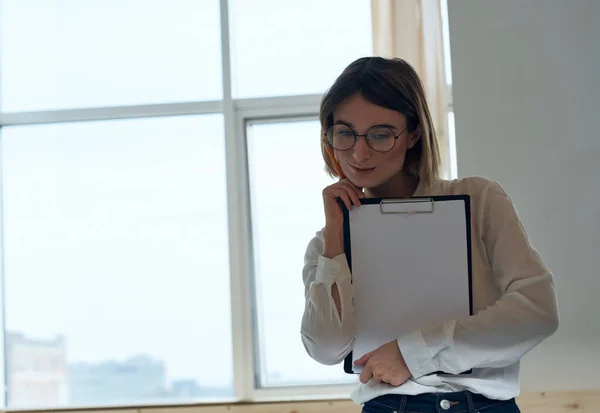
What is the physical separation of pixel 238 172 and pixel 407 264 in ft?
6.68

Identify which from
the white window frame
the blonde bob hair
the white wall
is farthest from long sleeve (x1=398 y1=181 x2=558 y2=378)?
the white window frame

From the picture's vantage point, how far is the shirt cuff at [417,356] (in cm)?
115

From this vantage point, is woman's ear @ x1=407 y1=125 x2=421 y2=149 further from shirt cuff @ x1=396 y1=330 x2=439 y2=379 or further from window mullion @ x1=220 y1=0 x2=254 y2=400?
window mullion @ x1=220 y1=0 x2=254 y2=400

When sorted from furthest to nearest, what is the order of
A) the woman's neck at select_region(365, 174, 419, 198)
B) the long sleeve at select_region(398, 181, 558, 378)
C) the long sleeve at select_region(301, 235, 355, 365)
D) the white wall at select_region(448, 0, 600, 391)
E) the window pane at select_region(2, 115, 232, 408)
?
1. the window pane at select_region(2, 115, 232, 408)
2. the white wall at select_region(448, 0, 600, 391)
3. the woman's neck at select_region(365, 174, 419, 198)
4. the long sleeve at select_region(301, 235, 355, 365)
5. the long sleeve at select_region(398, 181, 558, 378)

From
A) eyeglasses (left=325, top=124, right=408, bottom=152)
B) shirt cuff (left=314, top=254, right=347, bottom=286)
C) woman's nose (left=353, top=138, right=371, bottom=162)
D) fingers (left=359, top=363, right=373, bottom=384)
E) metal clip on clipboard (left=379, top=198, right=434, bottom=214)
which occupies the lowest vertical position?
fingers (left=359, top=363, right=373, bottom=384)

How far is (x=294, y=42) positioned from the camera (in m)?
3.26

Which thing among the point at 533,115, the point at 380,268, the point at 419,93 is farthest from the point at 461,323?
the point at 533,115

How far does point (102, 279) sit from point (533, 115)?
194cm

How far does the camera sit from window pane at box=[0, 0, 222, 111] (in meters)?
3.31

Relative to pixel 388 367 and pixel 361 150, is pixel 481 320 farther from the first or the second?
pixel 361 150

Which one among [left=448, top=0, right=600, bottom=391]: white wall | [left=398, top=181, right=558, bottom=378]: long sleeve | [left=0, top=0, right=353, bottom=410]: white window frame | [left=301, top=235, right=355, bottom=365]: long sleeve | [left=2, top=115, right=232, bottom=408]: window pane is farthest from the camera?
[left=2, top=115, right=232, bottom=408]: window pane

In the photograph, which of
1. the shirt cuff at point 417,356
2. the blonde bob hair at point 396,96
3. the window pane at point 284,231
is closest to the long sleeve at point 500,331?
the shirt cuff at point 417,356

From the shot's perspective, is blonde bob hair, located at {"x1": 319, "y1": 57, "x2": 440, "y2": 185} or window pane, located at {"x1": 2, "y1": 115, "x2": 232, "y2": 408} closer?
blonde bob hair, located at {"x1": 319, "y1": 57, "x2": 440, "y2": 185}

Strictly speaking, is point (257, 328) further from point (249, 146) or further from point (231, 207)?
point (249, 146)
